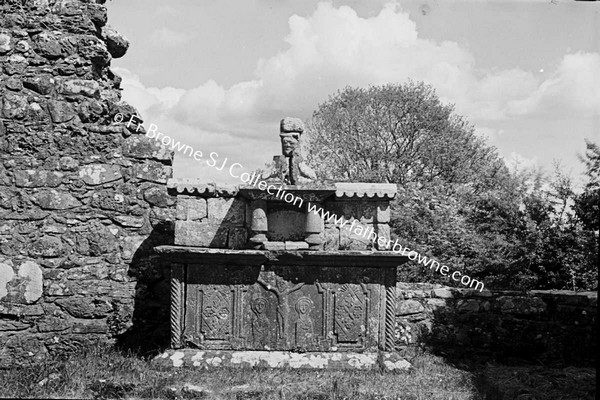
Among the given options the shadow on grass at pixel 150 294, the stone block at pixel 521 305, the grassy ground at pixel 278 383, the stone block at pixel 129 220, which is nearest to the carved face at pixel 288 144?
the shadow on grass at pixel 150 294

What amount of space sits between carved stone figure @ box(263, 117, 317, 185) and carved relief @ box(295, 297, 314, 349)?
48.0 inches

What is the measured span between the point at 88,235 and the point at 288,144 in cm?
262

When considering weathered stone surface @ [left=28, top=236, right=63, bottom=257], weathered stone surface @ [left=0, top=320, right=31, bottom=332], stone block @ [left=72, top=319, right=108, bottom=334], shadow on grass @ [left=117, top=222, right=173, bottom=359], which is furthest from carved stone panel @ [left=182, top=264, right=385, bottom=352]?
weathered stone surface @ [left=0, top=320, right=31, bottom=332]

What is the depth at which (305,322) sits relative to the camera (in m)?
5.75

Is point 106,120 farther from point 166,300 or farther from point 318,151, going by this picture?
point 318,151

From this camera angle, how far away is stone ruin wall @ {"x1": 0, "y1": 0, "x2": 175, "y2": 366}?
6.51 metres

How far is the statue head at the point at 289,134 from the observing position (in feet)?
19.4

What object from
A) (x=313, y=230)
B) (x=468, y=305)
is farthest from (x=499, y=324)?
(x=313, y=230)

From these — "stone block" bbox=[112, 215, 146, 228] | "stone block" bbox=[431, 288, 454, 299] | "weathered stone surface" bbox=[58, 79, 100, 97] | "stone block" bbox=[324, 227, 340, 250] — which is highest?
"weathered stone surface" bbox=[58, 79, 100, 97]

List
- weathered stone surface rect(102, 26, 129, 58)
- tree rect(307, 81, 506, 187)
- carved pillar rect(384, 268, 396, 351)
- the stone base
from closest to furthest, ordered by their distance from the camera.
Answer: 1. the stone base
2. carved pillar rect(384, 268, 396, 351)
3. weathered stone surface rect(102, 26, 129, 58)
4. tree rect(307, 81, 506, 187)

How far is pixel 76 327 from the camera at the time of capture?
657 cm

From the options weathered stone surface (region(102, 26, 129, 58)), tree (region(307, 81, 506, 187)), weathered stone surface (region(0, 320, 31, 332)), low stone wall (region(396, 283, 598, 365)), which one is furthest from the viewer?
tree (region(307, 81, 506, 187))

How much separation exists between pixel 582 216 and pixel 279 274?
9.96 ft

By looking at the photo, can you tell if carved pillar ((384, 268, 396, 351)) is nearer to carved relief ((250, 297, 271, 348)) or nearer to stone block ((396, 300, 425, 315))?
stone block ((396, 300, 425, 315))
